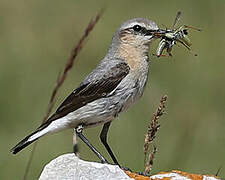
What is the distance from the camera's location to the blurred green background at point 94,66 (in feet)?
35.7

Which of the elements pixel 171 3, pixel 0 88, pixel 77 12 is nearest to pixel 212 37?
pixel 171 3

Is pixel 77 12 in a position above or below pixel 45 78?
above

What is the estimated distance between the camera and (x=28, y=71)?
1320 cm

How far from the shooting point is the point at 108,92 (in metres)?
7.84

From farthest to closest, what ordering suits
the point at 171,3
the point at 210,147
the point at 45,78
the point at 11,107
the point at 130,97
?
the point at 171,3 < the point at 45,78 < the point at 11,107 < the point at 210,147 < the point at 130,97

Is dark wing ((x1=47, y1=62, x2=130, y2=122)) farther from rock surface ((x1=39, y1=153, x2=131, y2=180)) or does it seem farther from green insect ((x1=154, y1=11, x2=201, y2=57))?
rock surface ((x1=39, y1=153, x2=131, y2=180))

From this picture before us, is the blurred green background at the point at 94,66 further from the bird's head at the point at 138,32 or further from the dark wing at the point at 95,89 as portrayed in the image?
the bird's head at the point at 138,32

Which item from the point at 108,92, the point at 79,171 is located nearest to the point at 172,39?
the point at 108,92

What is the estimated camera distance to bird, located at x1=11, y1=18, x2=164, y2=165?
7789 mm

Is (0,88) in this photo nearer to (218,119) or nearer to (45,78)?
(45,78)

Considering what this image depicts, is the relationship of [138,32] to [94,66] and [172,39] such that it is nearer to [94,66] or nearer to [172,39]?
[172,39]

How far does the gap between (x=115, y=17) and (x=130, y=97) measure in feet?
26.1

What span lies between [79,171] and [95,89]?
1348mm

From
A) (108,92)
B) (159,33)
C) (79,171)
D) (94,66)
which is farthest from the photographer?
(94,66)
